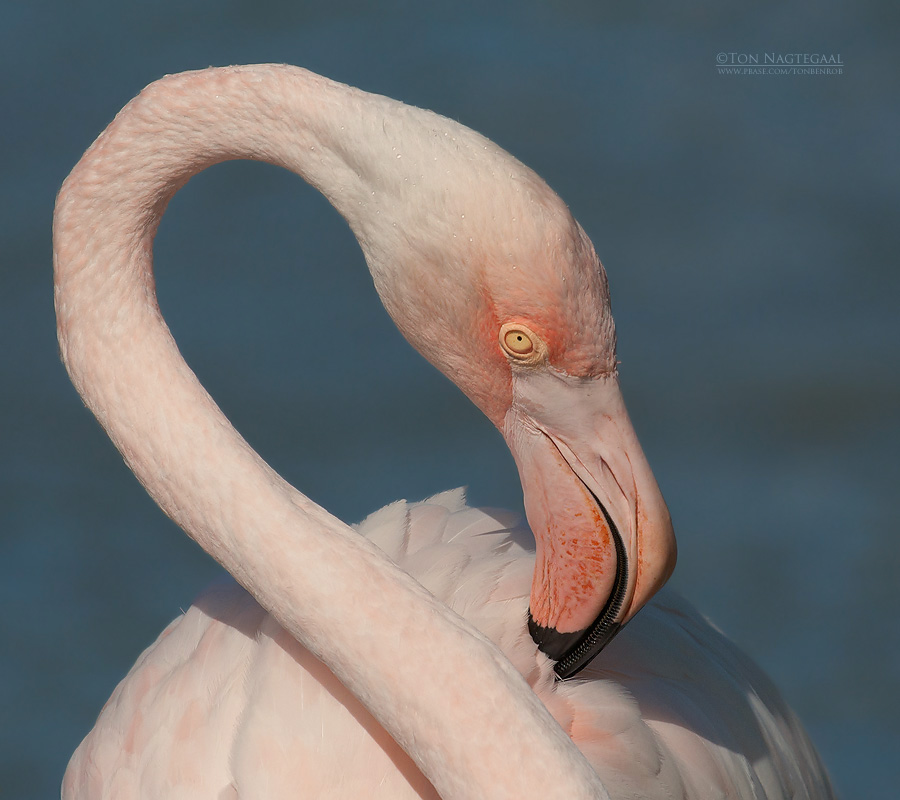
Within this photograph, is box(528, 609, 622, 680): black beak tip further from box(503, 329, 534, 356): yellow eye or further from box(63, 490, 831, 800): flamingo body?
box(503, 329, 534, 356): yellow eye

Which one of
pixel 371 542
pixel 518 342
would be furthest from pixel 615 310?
pixel 518 342

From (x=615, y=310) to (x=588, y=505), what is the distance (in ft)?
12.4

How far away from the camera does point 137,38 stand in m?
7.09

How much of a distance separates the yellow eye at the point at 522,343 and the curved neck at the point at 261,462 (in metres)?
0.40

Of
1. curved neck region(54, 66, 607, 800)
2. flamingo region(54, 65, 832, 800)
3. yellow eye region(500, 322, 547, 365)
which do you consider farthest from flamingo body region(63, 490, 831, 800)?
yellow eye region(500, 322, 547, 365)

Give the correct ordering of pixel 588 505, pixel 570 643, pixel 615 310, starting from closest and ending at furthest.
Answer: pixel 588 505
pixel 570 643
pixel 615 310

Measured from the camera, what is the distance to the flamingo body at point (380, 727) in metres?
2.77

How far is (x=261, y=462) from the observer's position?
9.27 feet

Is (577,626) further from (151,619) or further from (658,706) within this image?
(151,619)

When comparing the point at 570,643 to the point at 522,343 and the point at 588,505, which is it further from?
the point at 522,343

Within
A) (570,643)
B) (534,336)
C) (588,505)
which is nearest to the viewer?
(534,336)

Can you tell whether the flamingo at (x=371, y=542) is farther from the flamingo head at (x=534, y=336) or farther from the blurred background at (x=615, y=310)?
the blurred background at (x=615, y=310)

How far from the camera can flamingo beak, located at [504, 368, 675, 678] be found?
262cm

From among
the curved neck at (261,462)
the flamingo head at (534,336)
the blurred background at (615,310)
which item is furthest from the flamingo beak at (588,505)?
the blurred background at (615,310)
